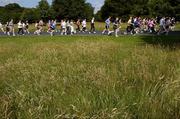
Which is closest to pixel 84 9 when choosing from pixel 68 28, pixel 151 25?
pixel 68 28

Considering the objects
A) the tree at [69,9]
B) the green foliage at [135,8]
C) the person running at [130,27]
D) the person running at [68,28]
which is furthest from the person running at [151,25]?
the tree at [69,9]

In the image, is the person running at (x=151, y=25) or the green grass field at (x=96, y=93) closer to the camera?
the green grass field at (x=96, y=93)

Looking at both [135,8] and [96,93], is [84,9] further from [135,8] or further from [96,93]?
[96,93]

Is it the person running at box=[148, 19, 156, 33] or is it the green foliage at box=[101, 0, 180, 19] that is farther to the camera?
the green foliage at box=[101, 0, 180, 19]

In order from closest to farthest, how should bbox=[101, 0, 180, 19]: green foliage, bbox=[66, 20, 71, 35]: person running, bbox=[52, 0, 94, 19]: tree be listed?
1. bbox=[66, 20, 71, 35]: person running
2. bbox=[101, 0, 180, 19]: green foliage
3. bbox=[52, 0, 94, 19]: tree

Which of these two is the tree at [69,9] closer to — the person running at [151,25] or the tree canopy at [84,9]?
the tree canopy at [84,9]

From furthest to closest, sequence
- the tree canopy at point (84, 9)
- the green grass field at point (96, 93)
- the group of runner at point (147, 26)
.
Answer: the tree canopy at point (84, 9), the group of runner at point (147, 26), the green grass field at point (96, 93)

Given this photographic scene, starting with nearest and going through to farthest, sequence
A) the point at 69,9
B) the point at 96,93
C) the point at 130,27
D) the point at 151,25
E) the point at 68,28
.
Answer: the point at 96,93
the point at 130,27
the point at 151,25
the point at 68,28
the point at 69,9

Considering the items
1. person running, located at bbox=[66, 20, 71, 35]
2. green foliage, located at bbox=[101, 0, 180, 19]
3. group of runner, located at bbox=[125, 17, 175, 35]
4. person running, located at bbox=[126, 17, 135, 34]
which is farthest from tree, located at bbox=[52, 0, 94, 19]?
person running, located at bbox=[126, 17, 135, 34]

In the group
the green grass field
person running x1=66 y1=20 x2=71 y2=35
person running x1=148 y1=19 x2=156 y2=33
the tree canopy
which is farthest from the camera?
the tree canopy

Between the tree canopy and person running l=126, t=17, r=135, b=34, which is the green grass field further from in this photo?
the tree canopy

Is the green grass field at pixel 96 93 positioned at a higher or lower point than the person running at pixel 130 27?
higher

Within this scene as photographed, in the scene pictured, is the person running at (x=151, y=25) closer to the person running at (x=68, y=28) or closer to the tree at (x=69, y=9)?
the person running at (x=68, y=28)

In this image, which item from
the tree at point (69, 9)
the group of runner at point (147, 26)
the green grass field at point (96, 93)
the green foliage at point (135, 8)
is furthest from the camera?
the tree at point (69, 9)
